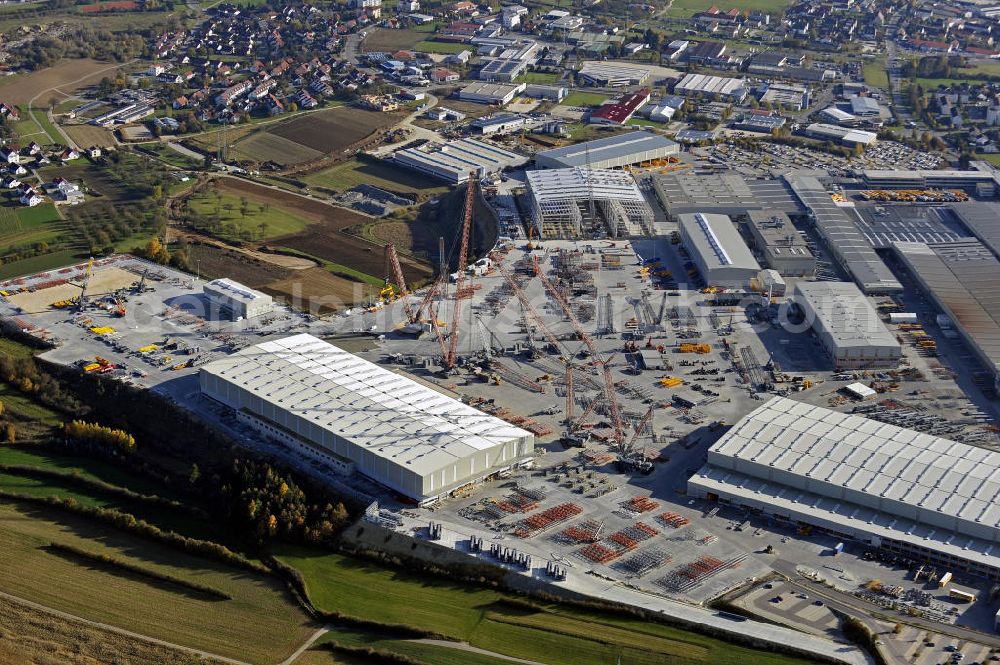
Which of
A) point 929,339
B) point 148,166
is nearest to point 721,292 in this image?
point 929,339

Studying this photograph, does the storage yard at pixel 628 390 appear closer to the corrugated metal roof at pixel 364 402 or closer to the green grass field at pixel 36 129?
the corrugated metal roof at pixel 364 402

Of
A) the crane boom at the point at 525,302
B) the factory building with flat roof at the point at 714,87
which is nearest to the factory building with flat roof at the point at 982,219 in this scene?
the crane boom at the point at 525,302

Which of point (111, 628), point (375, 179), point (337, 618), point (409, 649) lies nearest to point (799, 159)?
point (375, 179)

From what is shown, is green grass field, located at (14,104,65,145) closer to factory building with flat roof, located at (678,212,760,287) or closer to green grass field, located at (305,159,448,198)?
green grass field, located at (305,159,448,198)

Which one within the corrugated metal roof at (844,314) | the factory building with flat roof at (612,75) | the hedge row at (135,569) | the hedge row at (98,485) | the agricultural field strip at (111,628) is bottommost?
the agricultural field strip at (111,628)

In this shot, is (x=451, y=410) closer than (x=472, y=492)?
No

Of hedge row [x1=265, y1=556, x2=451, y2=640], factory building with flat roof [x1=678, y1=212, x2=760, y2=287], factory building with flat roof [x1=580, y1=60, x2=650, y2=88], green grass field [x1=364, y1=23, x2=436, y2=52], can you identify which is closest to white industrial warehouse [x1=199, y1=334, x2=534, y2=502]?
hedge row [x1=265, y1=556, x2=451, y2=640]

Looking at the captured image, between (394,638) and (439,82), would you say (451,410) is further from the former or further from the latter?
(439,82)
